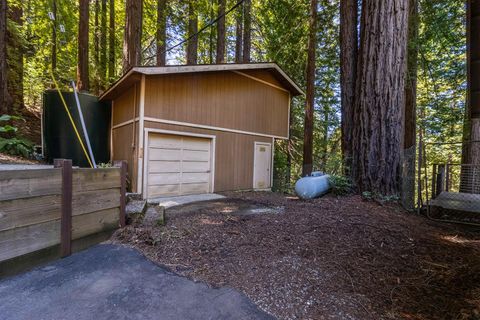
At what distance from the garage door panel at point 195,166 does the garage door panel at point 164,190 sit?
0.54 meters

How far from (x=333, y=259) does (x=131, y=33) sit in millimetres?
8661

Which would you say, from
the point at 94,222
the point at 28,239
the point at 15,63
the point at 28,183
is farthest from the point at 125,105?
the point at 15,63

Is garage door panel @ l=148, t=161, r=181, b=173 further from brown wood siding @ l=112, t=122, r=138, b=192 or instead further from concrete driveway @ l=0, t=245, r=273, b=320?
concrete driveway @ l=0, t=245, r=273, b=320

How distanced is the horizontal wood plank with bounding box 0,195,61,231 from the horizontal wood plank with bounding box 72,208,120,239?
10.9 inches

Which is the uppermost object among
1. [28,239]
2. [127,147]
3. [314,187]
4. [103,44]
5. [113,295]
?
[103,44]

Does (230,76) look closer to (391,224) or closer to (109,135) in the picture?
(109,135)

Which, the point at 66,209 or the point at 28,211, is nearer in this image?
the point at 28,211

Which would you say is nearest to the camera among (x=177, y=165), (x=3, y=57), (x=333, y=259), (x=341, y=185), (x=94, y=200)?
(x=333, y=259)

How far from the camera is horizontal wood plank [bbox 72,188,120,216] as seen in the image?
286 centimetres

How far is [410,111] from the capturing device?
7.94m

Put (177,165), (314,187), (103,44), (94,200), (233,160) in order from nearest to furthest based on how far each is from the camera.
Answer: (94,200) → (314,187) → (177,165) → (233,160) → (103,44)

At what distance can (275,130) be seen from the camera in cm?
959

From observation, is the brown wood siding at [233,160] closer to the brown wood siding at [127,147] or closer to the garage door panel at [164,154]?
the garage door panel at [164,154]

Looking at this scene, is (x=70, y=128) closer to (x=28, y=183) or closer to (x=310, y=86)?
(x=28, y=183)
